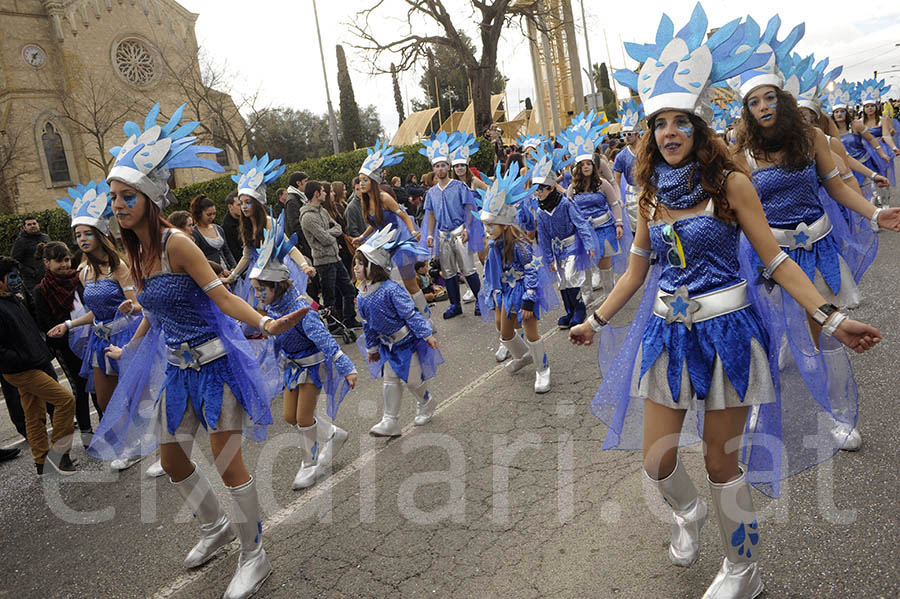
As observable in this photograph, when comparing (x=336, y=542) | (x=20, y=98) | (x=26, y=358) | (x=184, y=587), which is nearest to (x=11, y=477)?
(x=26, y=358)

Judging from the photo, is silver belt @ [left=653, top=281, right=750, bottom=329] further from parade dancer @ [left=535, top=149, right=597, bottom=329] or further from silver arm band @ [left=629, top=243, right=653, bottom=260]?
parade dancer @ [left=535, top=149, right=597, bottom=329]

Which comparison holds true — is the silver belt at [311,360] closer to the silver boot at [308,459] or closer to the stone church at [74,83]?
the silver boot at [308,459]

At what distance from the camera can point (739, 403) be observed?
8.93 feet

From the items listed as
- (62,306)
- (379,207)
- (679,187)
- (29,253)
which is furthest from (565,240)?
(29,253)

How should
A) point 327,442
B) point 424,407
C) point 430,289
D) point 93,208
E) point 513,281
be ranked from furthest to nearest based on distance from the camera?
point 430,289 < point 513,281 < point 424,407 < point 93,208 < point 327,442

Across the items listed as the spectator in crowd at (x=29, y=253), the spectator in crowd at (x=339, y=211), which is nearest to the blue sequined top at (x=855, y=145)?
the spectator in crowd at (x=339, y=211)

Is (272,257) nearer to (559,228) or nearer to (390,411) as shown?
(390,411)

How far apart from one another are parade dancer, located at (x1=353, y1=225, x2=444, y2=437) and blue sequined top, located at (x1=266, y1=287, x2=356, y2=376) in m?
0.50

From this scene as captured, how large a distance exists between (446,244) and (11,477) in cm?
536

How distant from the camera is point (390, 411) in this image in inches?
212

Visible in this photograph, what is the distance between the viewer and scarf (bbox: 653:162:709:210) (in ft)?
9.20

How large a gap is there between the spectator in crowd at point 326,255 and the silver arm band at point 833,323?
7114mm

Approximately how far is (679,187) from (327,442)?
324 cm

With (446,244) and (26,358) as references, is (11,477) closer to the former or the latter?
(26,358)
